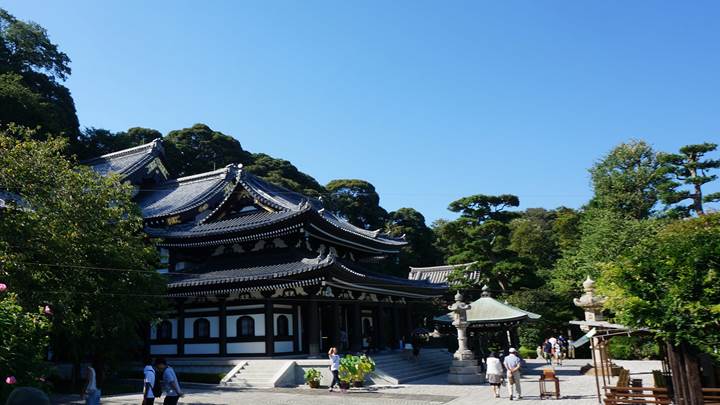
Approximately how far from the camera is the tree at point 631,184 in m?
46.0

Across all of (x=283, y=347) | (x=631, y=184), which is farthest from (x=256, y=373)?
(x=631, y=184)

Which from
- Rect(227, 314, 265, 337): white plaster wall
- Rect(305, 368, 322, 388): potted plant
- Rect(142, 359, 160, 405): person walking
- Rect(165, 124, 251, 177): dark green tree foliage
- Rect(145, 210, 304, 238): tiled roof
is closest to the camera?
Rect(142, 359, 160, 405): person walking

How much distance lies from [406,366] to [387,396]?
794cm

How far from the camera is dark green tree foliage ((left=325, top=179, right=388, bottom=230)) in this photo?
6844 centimetres

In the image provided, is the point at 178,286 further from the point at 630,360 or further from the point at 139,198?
the point at 630,360

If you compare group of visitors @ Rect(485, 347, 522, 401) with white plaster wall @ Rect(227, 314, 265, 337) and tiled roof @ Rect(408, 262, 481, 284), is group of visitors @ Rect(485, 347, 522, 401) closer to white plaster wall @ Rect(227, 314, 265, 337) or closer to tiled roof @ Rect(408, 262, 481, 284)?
white plaster wall @ Rect(227, 314, 265, 337)

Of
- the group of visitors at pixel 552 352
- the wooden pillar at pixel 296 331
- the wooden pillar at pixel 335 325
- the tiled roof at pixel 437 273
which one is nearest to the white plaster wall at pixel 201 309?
the wooden pillar at pixel 296 331

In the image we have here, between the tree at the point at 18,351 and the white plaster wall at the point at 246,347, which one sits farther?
the white plaster wall at the point at 246,347

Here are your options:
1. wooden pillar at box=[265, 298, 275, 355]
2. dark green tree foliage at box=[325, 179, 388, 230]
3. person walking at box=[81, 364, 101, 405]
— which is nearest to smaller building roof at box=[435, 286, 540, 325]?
wooden pillar at box=[265, 298, 275, 355]

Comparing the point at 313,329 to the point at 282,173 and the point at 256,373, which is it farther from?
the point at 282,173

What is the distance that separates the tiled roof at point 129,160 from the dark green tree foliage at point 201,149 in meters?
21.8

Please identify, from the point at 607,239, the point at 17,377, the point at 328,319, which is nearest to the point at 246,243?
the point at 328,319

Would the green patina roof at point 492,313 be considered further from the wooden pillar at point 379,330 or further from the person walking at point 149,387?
the person walking at point 149,387

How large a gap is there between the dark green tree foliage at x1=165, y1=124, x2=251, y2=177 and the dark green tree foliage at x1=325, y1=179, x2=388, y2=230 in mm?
12487
